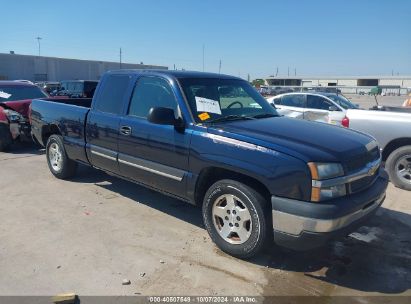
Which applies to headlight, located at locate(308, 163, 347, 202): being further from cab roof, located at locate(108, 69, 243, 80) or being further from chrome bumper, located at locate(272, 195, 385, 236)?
cab roof, located at locate(108, 69, 243, 80)

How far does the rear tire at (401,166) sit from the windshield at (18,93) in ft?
29.0

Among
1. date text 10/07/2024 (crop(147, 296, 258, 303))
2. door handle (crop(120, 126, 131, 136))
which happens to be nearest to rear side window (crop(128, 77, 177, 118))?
door handle (crop(120, 126, 131, 136))

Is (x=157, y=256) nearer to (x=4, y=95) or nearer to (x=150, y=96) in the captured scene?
(x=150, y=96)

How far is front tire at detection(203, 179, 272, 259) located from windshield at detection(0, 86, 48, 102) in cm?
799

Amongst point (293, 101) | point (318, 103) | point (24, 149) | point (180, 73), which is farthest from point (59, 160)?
point (318, 103)

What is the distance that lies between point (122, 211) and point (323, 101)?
30.9 feet

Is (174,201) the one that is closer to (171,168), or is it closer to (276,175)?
(171,168)

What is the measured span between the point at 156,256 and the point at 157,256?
0.03 ft

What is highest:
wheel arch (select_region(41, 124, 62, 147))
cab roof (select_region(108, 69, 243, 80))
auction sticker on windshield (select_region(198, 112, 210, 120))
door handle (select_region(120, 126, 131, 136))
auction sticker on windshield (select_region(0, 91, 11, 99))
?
cab roof (select_region(108, 69, 243, 80))

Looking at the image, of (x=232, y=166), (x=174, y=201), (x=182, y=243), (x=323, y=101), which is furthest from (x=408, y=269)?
(x=323, y=101)

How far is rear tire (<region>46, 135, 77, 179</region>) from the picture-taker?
6.67 metres

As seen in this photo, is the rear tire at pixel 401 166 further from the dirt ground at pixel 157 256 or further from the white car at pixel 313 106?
the white car at pixel 313 106

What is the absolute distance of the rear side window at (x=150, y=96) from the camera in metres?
4.71

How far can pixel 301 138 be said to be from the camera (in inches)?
154
